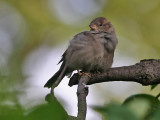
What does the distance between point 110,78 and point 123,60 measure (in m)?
3.36

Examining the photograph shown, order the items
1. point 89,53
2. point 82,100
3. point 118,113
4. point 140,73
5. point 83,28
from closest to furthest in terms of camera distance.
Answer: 1. point 118,113
2. point 82,100
3. point 140,73
4. point 89,53
5. point 83,28

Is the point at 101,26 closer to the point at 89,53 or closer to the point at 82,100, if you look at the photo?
the point at 89,53

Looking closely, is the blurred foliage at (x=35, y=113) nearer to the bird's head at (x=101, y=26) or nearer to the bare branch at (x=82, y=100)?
the bare branch at (x=82, y=100)

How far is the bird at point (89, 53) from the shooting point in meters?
2.85

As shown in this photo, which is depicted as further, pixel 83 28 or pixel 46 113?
pixel 83 28

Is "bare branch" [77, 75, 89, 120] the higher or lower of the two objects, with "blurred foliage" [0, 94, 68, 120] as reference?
higher

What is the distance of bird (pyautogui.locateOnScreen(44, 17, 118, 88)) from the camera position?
2.85m

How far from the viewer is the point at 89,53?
2.90 m

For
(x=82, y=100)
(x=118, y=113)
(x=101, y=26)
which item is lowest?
(x=118, y=113)

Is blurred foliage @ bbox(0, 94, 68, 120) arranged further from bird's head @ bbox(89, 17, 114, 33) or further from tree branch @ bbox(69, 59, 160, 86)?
bird's head @ bbox(89, 17, 114, 33)

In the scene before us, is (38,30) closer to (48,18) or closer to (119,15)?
(48,18)

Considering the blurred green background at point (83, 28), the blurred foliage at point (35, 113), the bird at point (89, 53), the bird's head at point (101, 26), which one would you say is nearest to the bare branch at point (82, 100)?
the blurred foliage at point (35, 113)

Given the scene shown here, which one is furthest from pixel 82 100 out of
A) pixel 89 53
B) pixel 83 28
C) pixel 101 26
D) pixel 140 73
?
pixel 83 28

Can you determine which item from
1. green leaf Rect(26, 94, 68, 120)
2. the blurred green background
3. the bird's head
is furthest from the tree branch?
the blurred green background
